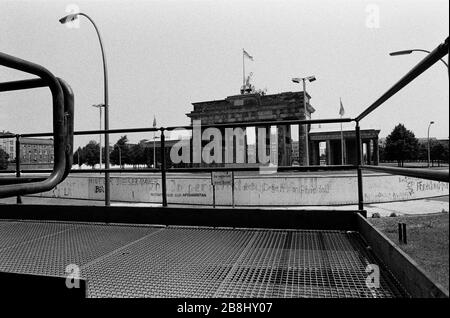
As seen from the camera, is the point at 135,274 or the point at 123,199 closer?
the point at 135,274

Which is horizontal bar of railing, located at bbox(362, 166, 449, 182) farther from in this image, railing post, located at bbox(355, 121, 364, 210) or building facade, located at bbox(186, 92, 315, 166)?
building facade, located at bbox(186, 92, 315, 166)

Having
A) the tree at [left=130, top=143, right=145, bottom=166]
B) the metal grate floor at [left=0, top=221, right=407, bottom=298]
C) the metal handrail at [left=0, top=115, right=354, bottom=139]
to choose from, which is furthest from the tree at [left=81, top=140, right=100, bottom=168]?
the metal grate floor at [left=0, top=221, right=407, bottom=298]

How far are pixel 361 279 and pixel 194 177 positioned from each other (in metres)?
17.7

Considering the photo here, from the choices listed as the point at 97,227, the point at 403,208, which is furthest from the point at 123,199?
the point at 97,227

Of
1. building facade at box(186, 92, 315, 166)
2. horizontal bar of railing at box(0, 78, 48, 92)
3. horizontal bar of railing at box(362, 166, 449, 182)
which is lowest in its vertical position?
horizontal bar of railing at box(362, 166, 449, 182)

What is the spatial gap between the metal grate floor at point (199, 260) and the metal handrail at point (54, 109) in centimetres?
63

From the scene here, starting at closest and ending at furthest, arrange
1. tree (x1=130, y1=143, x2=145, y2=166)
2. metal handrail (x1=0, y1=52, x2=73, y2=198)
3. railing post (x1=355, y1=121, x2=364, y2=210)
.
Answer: metal handrail (x1=0, y1=52, x2=73, y2=198) < railing post (x1=355, y1=121, x2=364, y2=210) < tree (x1=130, y1=143, x2=145, y2=166)

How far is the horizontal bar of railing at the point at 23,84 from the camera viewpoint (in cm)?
171

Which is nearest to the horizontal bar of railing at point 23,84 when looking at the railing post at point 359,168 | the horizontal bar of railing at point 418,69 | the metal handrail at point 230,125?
the metal handrail at point 230,125

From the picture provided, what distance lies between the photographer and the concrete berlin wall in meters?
18.3

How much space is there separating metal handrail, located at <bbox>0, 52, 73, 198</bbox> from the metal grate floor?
0.63m

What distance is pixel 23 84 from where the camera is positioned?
174cm
